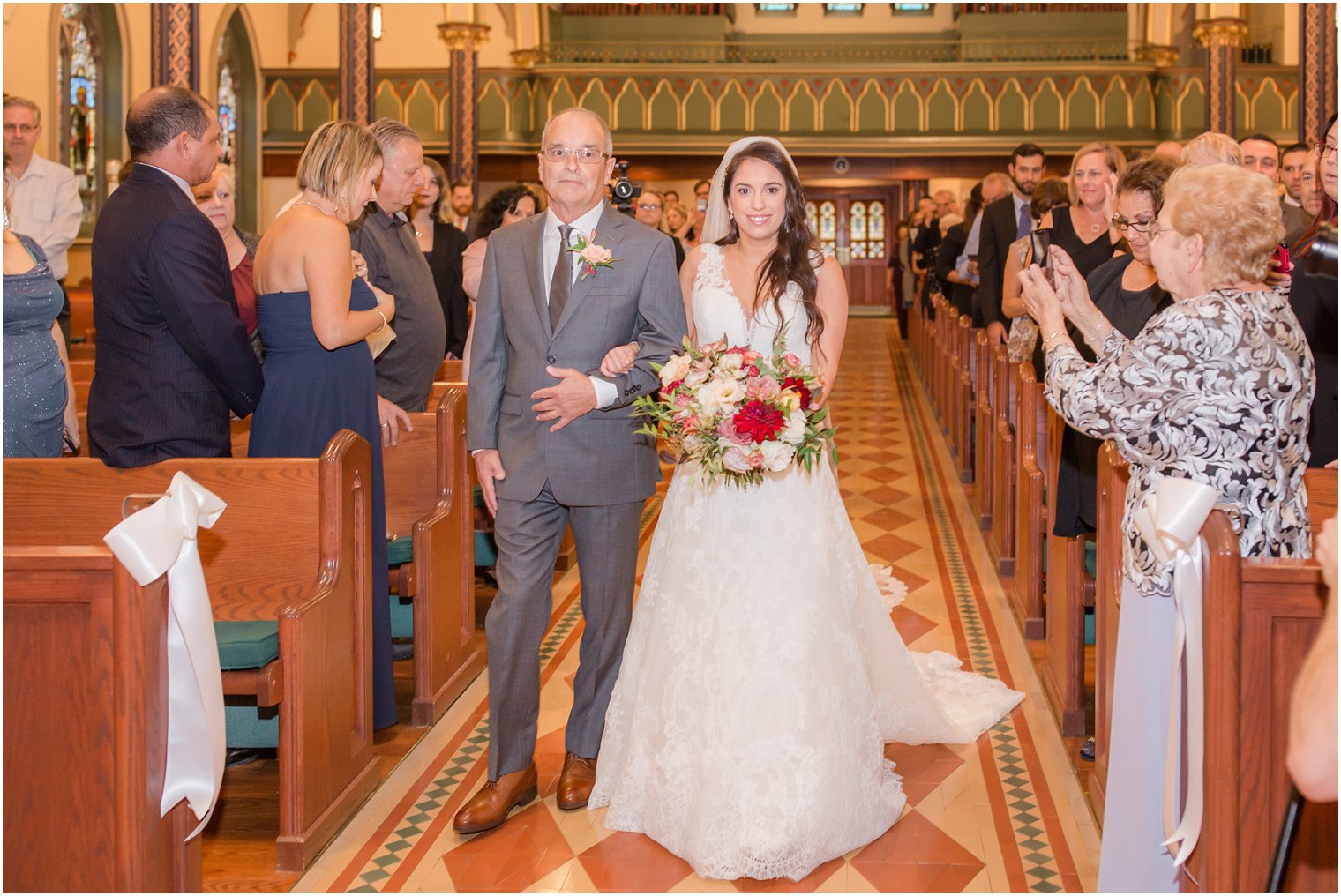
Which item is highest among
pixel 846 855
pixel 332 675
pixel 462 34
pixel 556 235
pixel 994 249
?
pixel 462 34

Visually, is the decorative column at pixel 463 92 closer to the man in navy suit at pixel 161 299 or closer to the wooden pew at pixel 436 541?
the wooden pew at pixel 436 541

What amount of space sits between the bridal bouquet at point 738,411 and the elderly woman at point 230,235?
5.89 ft

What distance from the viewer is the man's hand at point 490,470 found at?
3.62 m

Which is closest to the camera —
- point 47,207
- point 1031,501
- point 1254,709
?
point 1254,709

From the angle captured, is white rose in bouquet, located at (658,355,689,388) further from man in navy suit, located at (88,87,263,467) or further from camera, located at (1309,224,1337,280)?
camera, located at (1309,224,1337,280)

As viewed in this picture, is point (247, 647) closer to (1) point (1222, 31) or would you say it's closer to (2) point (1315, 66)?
(2) point (1315, 66)

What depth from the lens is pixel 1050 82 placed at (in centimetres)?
2108

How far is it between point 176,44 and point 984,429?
7.26m

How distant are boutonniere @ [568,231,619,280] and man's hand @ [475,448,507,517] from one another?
536 mm

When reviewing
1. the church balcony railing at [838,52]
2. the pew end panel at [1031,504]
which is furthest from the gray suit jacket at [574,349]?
the church balcony railing at [838,52]

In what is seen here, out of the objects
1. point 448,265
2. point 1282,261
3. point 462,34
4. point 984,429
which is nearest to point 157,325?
point 1282,261

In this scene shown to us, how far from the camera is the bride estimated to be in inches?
131

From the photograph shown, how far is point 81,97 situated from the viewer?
15.8 meters

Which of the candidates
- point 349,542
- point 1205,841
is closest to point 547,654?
point 349,542
